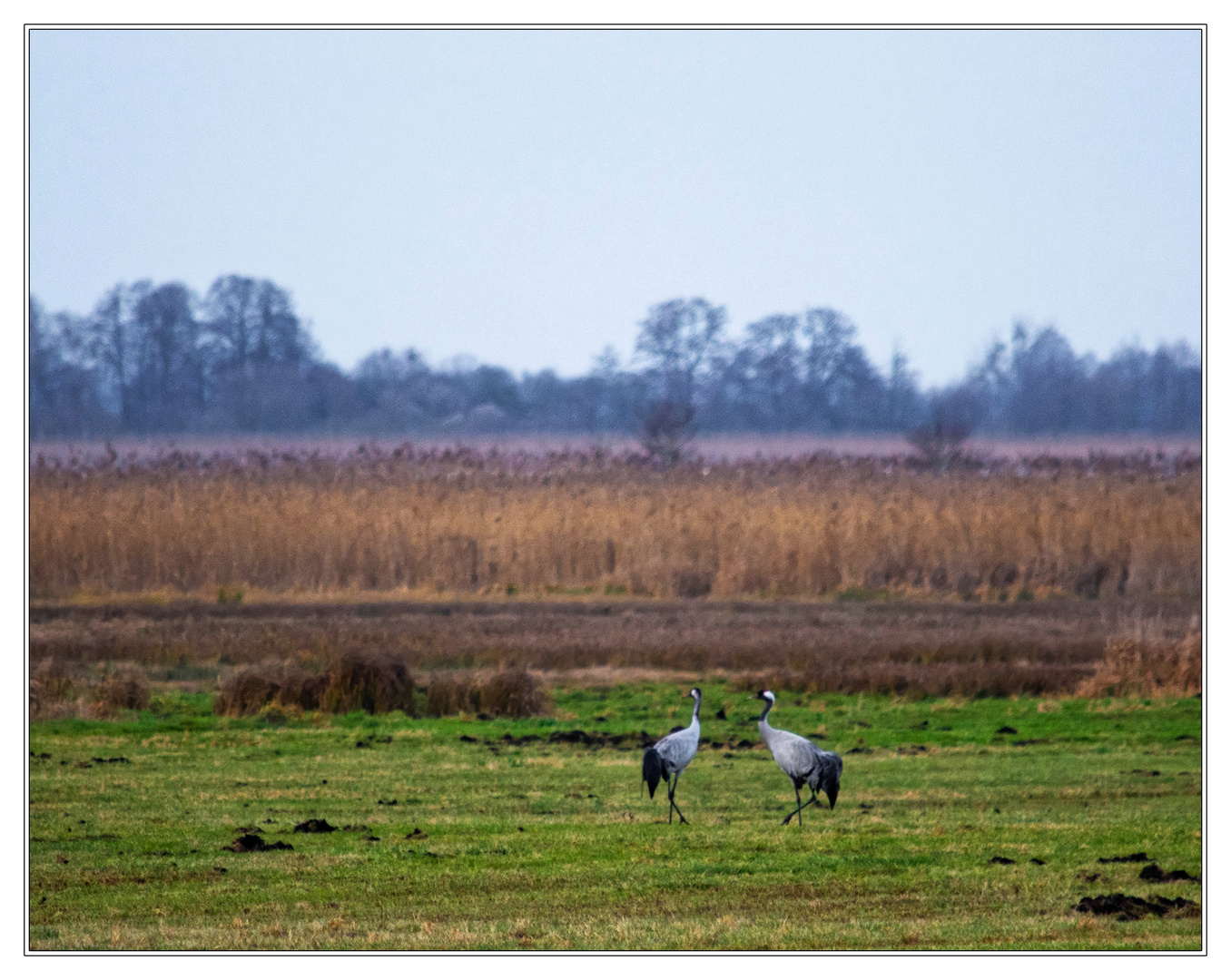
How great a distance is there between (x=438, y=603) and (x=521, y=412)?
23.9 metres

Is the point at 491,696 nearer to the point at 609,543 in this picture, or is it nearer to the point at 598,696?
the point at 598,696

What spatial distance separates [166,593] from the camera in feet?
108

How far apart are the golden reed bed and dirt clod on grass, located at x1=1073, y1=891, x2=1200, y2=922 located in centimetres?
2221

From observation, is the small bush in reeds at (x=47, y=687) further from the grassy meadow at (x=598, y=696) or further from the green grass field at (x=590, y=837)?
the green grass field at (x=590, y=837)

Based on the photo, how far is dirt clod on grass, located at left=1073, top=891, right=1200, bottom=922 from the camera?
32.7ft

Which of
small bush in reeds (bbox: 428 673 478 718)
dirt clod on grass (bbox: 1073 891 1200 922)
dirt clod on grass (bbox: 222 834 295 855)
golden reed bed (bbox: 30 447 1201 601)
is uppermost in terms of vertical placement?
golden reed bed (bbox: 30 447 1201 601)

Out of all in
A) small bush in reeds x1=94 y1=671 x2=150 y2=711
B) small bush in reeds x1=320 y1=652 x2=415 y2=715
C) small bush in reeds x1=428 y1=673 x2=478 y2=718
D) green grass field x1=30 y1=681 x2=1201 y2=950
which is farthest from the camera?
small bush in reeds x1=428 y1=673 x2=478 y2=718

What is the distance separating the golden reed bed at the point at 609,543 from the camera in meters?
32.8

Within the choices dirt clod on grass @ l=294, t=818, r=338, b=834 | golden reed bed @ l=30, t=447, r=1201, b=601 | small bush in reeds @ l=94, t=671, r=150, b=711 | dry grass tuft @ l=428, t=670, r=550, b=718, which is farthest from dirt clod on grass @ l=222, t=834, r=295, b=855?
golden reed bed @ l=30, t=447, r=1201, b=601

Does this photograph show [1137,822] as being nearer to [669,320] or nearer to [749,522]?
[749,522]

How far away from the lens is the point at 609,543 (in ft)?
111

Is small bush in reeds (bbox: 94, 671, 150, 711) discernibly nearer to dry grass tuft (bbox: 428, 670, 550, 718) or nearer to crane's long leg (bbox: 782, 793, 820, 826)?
dry grass tuft (bbox: 428, 670, 550, 718)

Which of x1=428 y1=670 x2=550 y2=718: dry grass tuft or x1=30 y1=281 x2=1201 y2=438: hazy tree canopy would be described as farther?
x1=30 y1=281 x2=1201 y2=438: hazy tree canopy
